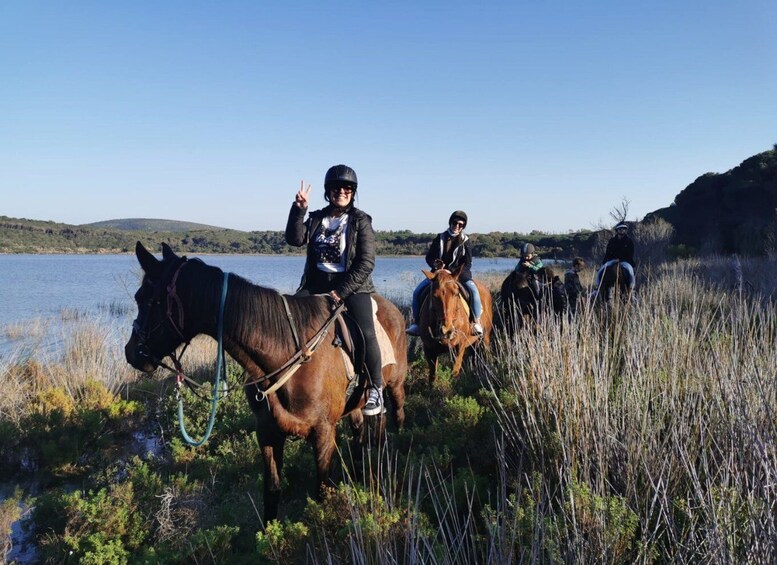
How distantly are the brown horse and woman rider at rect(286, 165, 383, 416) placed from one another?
2.57 m

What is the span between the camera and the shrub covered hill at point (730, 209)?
28.1 metres

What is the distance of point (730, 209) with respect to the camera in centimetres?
3173

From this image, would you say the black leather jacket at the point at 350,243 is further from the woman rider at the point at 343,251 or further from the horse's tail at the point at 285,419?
the horse's tail at the point at 285,419

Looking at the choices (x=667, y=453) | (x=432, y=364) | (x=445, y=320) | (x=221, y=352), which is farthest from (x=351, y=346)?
(x=432, y=364)

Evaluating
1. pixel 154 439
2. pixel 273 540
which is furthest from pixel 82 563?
pixel 154 439

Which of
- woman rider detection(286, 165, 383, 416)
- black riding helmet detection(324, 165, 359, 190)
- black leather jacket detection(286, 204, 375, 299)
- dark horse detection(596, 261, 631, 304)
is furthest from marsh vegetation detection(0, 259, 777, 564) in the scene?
dark horse detection(596, 261, 631, 304)

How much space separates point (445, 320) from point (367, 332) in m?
2.79

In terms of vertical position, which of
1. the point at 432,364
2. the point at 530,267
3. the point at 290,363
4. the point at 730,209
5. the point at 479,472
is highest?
the point at 730,209

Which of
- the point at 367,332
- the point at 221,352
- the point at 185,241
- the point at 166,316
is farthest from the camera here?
the point at 185,241

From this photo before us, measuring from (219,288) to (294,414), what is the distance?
1.02 metres

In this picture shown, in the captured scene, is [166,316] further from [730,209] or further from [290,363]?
[730,209]

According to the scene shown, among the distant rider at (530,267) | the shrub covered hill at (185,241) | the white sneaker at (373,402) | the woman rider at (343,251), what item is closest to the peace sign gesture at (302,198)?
the woman rider at (343,251)

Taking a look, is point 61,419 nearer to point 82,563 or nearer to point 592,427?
point 82,563

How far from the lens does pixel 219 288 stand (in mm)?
3080
